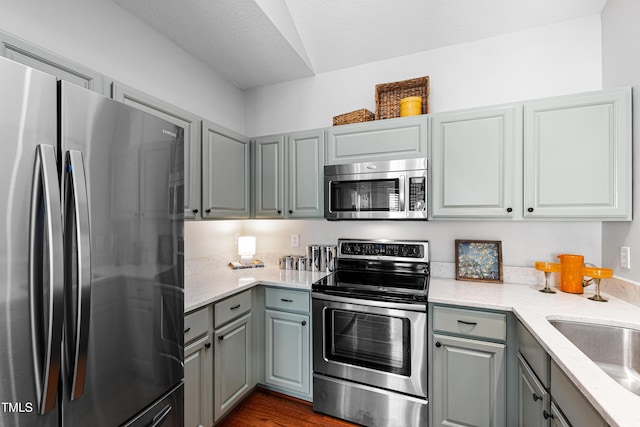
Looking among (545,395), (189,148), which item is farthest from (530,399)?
(189,148)

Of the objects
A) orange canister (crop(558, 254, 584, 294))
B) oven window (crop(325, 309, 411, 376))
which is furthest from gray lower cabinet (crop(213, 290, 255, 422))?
orange canister (crop(558, 254, 584, 294))

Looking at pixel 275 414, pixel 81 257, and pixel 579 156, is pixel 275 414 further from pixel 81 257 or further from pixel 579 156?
pixel 579 156

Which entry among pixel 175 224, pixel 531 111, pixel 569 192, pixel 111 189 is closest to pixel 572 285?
pixel 569 192

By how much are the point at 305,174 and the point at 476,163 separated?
1.26m

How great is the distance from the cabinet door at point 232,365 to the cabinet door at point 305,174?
3.11ft

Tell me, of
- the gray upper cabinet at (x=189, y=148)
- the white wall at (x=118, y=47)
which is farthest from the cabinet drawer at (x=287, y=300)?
the white wall at (x=118, y=47)

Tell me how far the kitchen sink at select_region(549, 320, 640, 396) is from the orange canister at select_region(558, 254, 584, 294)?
0.51m

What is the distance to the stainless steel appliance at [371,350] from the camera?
182 cm

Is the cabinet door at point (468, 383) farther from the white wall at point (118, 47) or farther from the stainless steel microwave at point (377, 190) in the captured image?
the white wall at point (118, 47)

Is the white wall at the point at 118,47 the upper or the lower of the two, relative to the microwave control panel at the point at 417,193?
upper

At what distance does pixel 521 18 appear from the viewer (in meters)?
2.07

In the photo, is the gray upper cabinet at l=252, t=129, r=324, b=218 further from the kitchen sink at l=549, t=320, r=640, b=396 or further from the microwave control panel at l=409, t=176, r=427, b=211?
the kitchen sink at l=549, t=320, r=640, b=396

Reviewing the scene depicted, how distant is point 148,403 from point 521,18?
3.11m

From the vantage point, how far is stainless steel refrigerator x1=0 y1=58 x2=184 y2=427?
31.7 inches
